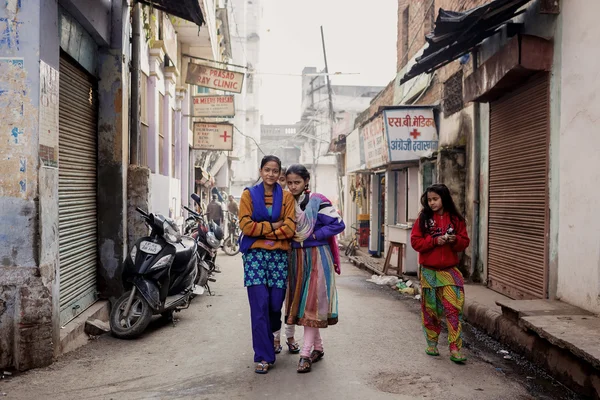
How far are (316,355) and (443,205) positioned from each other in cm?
176

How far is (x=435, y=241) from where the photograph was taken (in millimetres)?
4977

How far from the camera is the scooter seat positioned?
6.68 m

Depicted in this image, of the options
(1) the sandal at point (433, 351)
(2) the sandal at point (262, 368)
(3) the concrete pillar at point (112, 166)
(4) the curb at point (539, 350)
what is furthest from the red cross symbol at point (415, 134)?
(2) the sandal at point (262, 368)

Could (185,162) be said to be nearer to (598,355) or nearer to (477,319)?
(477,319)

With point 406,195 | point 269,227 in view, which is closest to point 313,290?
point 269,227

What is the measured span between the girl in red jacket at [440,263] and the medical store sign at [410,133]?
20.6 feet

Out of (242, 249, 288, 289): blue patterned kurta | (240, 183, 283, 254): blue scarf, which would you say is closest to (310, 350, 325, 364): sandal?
(242, 249, 288, 289): blue patterned kurta

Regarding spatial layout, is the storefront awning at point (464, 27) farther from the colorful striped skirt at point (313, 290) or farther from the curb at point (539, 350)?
the colorful striped skirt at point (313, 290)

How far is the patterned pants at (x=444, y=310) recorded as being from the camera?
496cm

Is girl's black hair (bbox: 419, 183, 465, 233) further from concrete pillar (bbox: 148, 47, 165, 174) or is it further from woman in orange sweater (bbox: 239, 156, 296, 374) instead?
concrete pillar (bbox: 148, 47, 165, 174)

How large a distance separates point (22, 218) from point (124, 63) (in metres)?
3.48

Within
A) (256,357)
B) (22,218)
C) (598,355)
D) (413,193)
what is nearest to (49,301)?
(22,218)

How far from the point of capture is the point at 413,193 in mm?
12664

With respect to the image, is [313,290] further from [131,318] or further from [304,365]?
[131,318]
